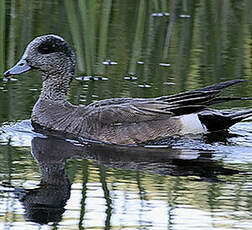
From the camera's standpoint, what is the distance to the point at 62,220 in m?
6.48

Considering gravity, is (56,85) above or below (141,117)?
above

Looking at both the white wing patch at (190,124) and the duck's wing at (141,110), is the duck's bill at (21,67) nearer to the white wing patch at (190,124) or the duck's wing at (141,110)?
the duck's wing at (141,110)

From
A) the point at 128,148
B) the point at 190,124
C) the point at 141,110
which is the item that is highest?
the point at 141,110

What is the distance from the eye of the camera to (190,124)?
9.55m

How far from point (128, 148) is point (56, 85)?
5.06 feet

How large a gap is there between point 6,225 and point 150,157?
2.57 meters

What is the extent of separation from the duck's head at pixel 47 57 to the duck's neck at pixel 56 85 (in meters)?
0.04

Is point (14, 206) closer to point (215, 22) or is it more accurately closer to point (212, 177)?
point (212, 177)

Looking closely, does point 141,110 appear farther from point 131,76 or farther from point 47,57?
point 131,76

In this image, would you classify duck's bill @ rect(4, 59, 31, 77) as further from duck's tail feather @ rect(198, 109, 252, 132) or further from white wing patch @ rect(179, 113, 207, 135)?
duck's tail feather @ rect(198, 109, 252, 132)

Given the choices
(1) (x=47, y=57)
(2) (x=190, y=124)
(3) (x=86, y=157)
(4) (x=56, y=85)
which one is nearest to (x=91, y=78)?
(4) (x=56, y=85)

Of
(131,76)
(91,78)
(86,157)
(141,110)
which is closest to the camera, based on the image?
(86,157)

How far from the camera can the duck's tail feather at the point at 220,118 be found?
9539mm

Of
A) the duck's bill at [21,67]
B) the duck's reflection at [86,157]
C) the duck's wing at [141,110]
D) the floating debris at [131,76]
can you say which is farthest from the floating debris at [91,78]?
the duck's reflection at [86,157]
